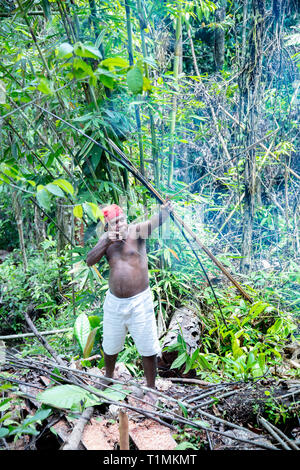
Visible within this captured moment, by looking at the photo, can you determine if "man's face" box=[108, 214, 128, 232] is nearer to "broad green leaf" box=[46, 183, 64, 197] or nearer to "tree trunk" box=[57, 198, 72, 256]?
"broad green leaf" box=[46, 183, 64, 197]

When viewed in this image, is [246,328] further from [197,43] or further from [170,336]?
[197,43]

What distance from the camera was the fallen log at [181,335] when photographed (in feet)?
8.87

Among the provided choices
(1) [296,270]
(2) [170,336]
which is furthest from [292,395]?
(1) [296,270]

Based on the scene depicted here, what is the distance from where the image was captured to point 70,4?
7.12 ft

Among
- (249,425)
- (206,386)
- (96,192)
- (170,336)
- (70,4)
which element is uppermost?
(70,4)

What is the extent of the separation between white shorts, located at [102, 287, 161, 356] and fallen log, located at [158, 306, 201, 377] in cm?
56

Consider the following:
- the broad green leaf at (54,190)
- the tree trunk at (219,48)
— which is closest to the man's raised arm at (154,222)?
the broad green leaf at (54,190)

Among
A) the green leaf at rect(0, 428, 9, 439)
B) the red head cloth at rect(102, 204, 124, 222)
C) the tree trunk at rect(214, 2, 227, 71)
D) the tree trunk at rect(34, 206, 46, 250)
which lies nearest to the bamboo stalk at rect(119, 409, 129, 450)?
the green leaf at rect(0, 428, 9, 439)

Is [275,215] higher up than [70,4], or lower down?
lower down

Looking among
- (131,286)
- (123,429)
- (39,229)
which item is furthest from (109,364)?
(39,229)

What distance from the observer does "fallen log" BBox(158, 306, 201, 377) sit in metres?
2.70

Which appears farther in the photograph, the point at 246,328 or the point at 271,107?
the point at 271,107

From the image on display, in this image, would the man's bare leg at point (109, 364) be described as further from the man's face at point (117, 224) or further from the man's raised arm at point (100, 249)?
the man's face at point (117, 224)
